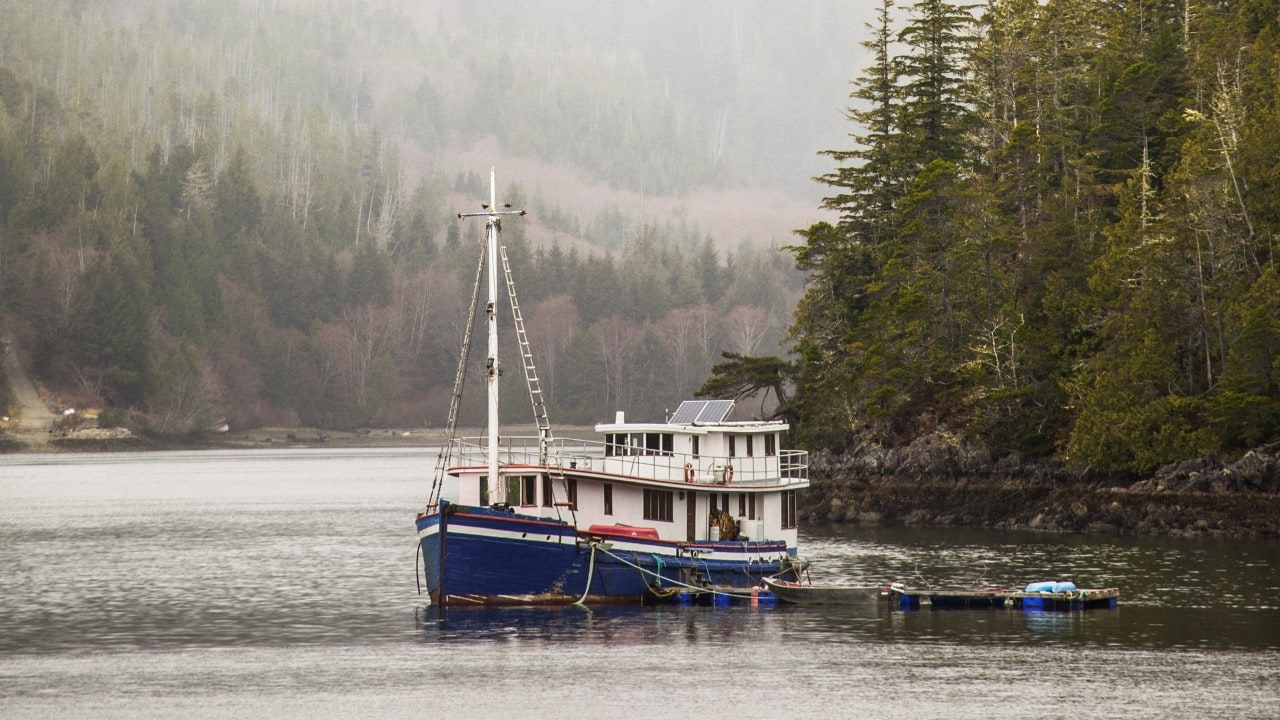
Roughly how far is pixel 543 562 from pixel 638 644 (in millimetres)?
5555

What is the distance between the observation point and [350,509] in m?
109

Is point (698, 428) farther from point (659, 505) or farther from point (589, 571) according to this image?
point (589, 571)

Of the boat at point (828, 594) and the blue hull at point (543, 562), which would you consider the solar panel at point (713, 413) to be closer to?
the blue hull at point (543, 562)

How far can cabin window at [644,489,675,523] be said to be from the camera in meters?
52.4

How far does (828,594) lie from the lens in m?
52.0

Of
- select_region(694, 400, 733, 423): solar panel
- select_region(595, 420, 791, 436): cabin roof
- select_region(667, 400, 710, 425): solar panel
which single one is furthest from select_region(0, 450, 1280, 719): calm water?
select_region(667, 400, 710, 425): solar panel

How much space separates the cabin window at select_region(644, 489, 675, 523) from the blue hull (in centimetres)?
158

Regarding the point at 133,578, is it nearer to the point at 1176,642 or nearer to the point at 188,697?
the point at 188,697

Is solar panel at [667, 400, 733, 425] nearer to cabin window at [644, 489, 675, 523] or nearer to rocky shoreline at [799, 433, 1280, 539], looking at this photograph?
cabin window at [644, 489, 675, 523]

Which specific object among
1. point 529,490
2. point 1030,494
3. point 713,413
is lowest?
point 1030,494

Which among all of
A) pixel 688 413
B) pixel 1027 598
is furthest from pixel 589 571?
pixel 1027 598

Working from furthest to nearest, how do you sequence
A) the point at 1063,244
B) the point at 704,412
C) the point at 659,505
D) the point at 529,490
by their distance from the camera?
the point at 1063,244 → the point at 704,412 → the point at 659,505 → the point at 529,490

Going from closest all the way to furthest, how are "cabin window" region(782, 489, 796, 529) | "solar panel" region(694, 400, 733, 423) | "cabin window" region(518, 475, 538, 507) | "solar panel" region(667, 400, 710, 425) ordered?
"cabin window" region(518, 475, 538, 507) < "solar panel" region(694, 400, 733, 423) < "solar panel" region(667, 400, 710, 425) < "cabin window" region(782, 489, 796, 529)

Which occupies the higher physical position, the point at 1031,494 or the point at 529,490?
the point at 529,490
